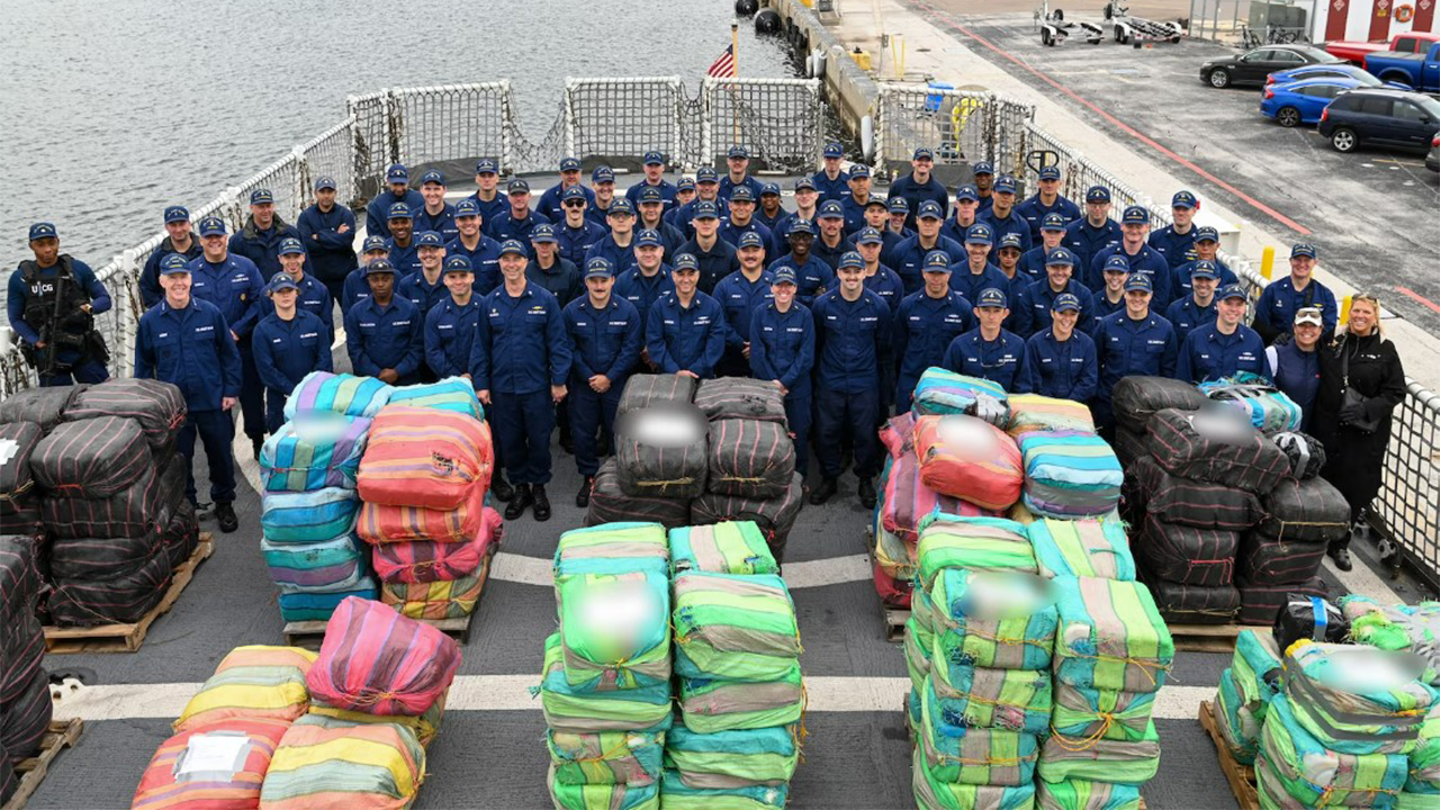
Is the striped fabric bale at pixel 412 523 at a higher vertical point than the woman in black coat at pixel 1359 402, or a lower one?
lower

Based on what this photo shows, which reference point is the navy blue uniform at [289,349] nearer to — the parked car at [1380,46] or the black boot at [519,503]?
the black boot at [519,503]

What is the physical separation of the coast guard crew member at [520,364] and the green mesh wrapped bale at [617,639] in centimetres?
390

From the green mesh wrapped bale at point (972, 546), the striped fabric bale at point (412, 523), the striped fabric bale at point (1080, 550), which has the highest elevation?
the green mesh wrapped bale at point (972, 546)

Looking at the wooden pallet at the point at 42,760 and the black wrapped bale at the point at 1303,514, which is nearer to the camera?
the wooden pallet at the point at 42,760

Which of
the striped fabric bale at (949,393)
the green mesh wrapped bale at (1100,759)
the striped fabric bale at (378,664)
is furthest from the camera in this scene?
the striped fabric bale at (949,393)

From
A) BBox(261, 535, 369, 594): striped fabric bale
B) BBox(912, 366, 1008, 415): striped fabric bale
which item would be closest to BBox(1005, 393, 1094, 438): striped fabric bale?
BBox(912, 366, 1008, 415): striped fabric bale

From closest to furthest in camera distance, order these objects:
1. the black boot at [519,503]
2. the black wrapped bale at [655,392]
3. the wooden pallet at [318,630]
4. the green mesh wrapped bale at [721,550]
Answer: the green mesh wrapped bale at [721,550] < the wooden pallet at [318,630] < the black wrapped bale at [655,392] < the black boot at [519,503]

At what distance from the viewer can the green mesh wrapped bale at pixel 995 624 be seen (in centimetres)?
614

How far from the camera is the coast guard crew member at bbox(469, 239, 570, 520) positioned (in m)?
9.92

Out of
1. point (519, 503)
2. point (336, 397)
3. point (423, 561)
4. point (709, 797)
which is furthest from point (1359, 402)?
point (336, 397)

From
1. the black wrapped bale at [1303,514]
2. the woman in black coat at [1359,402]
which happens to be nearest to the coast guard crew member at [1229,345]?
the woman in black coat at [1359,402]

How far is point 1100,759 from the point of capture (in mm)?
6430

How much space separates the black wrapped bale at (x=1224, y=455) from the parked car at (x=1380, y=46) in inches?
1213

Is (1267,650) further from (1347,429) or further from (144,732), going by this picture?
(144,732)
